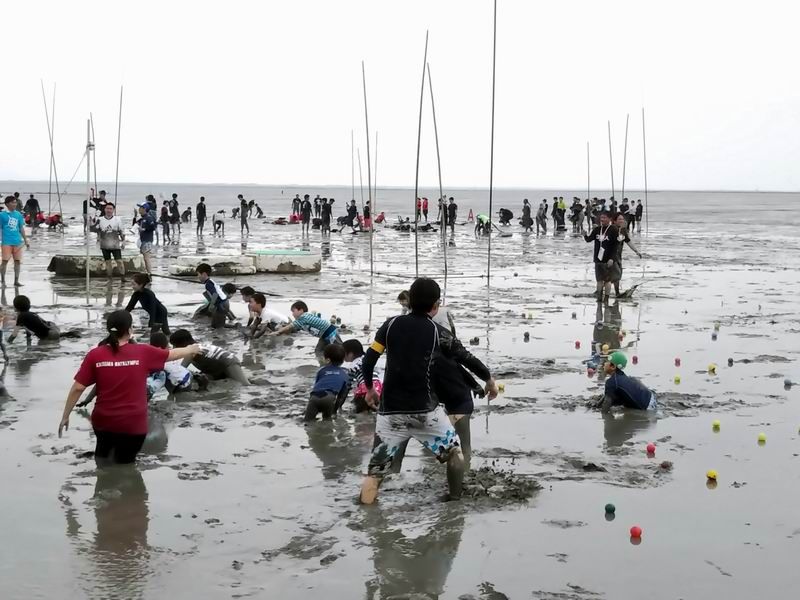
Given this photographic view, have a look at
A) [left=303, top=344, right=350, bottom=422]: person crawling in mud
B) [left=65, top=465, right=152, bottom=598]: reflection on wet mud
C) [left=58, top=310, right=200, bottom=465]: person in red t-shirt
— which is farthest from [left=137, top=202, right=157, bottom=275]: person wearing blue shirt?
[left=65, top=465, right=152, bottom=598]: reflection on wet mud

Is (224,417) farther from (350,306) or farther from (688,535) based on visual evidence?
(350,306)

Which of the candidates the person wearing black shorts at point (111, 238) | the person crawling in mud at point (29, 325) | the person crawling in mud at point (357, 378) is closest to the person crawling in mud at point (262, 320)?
the person crawling in mud at point (29, 325)

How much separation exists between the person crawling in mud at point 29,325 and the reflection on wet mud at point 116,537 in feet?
19.0

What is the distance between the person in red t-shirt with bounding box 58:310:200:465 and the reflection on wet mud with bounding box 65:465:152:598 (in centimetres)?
21

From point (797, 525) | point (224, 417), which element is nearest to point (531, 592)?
point (797, 525)

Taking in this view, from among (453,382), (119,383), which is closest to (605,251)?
(453,382)

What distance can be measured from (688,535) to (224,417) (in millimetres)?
4546

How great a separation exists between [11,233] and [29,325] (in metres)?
6.27

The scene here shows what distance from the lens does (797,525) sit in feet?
21.2

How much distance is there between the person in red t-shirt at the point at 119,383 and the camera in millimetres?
7176

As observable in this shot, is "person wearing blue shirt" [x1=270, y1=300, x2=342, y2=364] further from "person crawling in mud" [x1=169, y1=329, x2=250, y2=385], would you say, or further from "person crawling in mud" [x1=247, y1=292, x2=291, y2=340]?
"person crawling in mud" [x1=169, y1=329, x2=250, y2=385]

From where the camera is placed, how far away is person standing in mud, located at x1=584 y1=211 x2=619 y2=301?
17.1m

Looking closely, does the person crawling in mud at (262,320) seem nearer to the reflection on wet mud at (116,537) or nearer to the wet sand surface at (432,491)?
the wet sand surface at (432,491)

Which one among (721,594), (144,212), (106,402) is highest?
(144,212)
